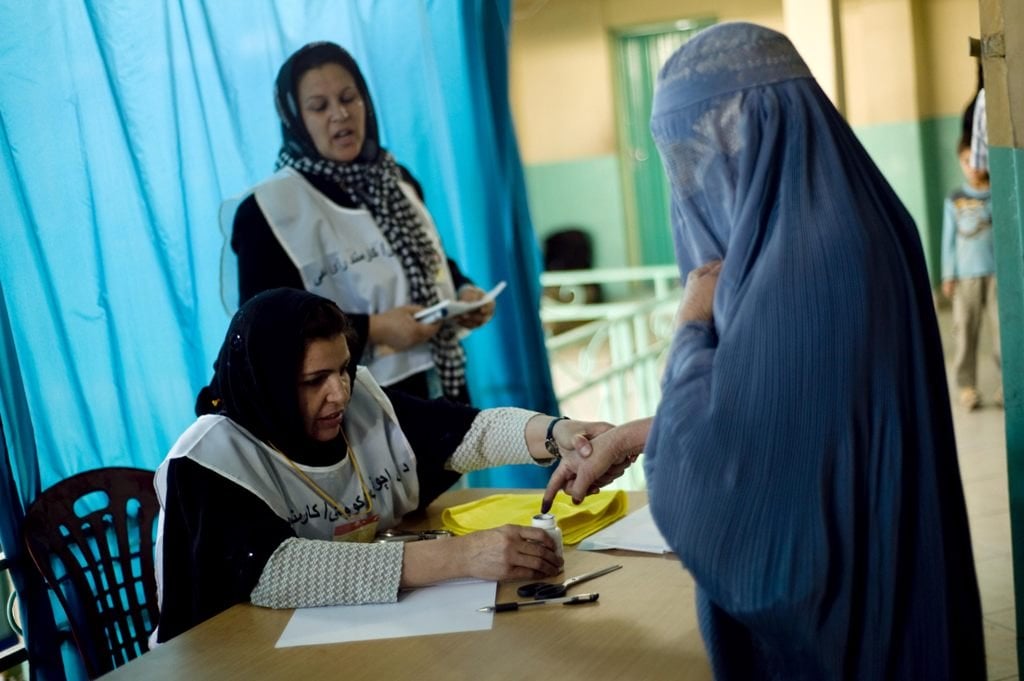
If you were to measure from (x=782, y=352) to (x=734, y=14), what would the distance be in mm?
9735

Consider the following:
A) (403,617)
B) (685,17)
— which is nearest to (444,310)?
(403,617)

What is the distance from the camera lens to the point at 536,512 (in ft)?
7.23

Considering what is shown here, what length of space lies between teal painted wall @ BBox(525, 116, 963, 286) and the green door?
159 mm

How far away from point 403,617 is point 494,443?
69 centimetres

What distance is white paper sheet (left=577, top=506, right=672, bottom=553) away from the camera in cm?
196

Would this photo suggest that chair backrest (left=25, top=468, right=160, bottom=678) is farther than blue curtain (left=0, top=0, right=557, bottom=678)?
No

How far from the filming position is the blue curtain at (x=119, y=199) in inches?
93.3

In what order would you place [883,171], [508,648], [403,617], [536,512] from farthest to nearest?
1. [883,171]
2. [536,512]
3. [403,617]
4. [508,648]

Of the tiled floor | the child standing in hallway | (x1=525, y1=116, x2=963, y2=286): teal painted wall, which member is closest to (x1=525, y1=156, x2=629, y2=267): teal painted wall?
(x1=525, y1=116, x2=963, y2=286): teal painted wall

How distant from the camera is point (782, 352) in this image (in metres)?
1.24

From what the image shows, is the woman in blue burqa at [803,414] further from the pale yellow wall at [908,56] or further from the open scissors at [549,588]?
the pale yellow wall at [908,56]

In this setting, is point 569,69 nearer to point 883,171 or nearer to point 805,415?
point 883,171

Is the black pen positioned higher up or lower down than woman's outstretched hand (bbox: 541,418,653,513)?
lower down

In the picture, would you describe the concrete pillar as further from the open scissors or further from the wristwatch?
the wristwatch
